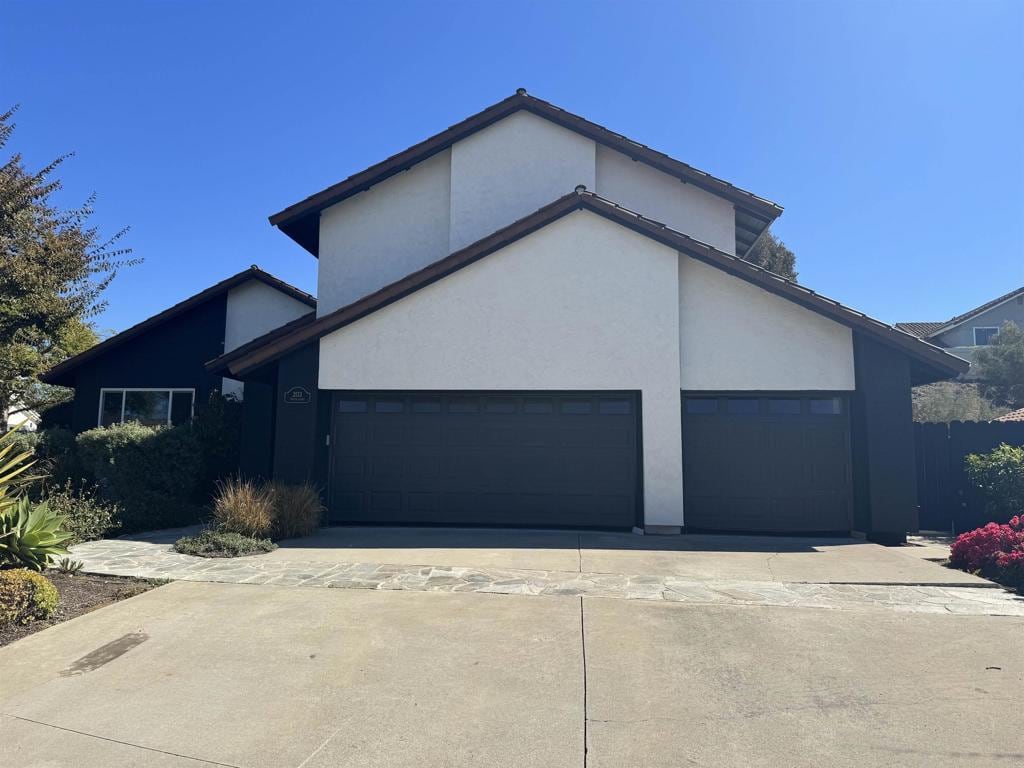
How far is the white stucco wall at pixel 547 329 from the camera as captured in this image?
11773 mm

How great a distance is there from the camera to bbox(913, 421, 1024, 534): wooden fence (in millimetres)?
12562

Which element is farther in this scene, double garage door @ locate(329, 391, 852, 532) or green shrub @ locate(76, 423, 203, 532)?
green shrub @ locate(76, 423, 203, 532)

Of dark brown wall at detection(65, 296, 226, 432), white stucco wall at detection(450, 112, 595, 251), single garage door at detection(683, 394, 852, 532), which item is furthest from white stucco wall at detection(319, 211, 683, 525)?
dark brown wall at detection(65, 296, 226, 432)

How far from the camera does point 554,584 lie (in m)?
7.66

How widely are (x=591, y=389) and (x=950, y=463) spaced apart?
7.21 meters

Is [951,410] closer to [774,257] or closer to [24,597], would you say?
[774,257]

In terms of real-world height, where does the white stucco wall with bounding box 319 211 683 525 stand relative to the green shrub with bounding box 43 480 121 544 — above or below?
above

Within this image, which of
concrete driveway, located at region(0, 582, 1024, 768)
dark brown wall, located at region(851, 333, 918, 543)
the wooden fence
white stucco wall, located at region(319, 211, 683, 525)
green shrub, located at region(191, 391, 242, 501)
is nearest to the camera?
concrete driveway, located at region(0, 582, 1024, 768)

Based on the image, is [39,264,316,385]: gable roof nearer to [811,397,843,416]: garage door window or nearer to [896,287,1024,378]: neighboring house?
[811,397,843,416]: garage door window

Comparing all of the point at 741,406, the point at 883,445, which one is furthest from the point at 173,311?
the point at 883,445

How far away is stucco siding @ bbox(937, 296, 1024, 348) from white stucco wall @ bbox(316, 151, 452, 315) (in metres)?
33.3

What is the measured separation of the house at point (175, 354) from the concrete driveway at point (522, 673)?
32.7 ft

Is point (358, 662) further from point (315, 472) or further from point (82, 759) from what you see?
point (315, 472)

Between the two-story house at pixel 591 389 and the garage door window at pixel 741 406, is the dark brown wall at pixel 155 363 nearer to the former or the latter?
the two-story house at pixel 591 389
